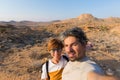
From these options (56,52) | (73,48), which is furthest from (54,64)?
(73,48)

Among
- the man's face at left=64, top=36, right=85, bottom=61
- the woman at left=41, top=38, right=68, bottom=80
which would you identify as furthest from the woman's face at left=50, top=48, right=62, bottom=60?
the man's face at left=64, top=36, right=85, bottom=61

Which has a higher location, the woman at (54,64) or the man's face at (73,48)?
the man's face at (73,48)

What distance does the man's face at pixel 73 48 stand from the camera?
2.33m

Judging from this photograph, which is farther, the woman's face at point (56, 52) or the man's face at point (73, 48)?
the woman's face at point (56, 52)

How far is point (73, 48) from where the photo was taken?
2.34 m

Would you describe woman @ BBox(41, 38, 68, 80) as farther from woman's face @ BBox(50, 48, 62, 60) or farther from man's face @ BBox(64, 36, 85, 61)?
man's face @ BBox(64, 36, 85, 61)

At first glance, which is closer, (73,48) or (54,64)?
(73,48)

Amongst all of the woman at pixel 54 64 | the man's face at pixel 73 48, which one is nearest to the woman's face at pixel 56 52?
the woman at pixel 54 64

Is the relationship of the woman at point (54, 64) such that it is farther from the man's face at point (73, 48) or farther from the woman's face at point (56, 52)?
the man's face at point (73, 48)

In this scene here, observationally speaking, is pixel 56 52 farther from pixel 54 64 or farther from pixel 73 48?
pixel 73 48

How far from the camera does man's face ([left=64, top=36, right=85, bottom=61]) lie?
7.65ft

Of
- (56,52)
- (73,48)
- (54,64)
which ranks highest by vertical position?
(73,48)

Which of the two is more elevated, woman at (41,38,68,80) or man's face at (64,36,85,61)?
man's face at (64,36,85,61)

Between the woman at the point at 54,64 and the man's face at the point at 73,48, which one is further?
the woman at the point at 54,64
